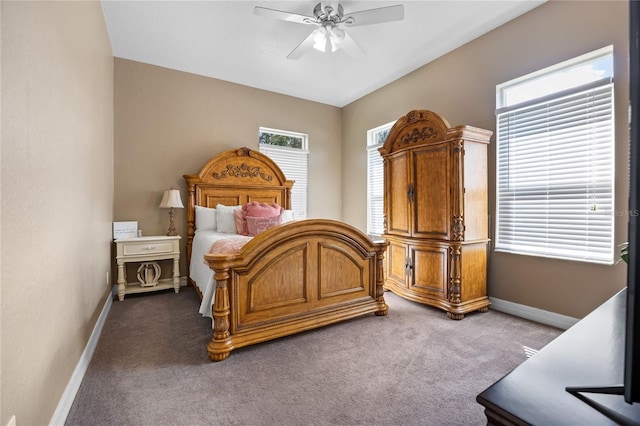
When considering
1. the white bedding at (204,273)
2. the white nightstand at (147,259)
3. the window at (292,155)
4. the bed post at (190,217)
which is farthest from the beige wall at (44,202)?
the window at (292,155)

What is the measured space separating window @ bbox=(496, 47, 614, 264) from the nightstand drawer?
3.89 metres

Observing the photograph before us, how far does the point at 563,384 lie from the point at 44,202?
206 centimetres

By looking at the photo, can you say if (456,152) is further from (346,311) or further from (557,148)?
(346,311)

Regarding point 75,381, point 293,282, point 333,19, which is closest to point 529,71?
point 333,19

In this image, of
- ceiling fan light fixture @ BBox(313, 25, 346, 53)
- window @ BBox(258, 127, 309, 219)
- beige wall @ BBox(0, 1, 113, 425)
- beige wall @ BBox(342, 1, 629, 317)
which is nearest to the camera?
beige wall @ BBox(0, 1, 113, 425)

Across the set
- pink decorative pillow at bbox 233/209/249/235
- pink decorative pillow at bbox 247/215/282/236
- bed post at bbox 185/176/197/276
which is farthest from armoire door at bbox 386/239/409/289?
bed post at bbox 185/176/197/276

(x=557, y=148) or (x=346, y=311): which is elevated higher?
(x=557, y=148)

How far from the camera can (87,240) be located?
7.61ft

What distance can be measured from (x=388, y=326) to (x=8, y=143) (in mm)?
2745

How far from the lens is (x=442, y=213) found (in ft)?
9.98

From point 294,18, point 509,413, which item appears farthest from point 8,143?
point 294,18

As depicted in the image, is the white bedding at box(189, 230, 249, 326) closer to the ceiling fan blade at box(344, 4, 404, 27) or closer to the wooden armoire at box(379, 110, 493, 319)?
the wooden armoire at box(379, 110, 493, 319)

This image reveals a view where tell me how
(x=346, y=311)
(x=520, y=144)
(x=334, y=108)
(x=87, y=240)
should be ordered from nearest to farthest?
(x=87, y=240)
(x=346, y=311)
(x=520, y=144)
(x=334, y=108)

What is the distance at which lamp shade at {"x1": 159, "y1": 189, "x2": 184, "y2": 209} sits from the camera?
12.6ft
